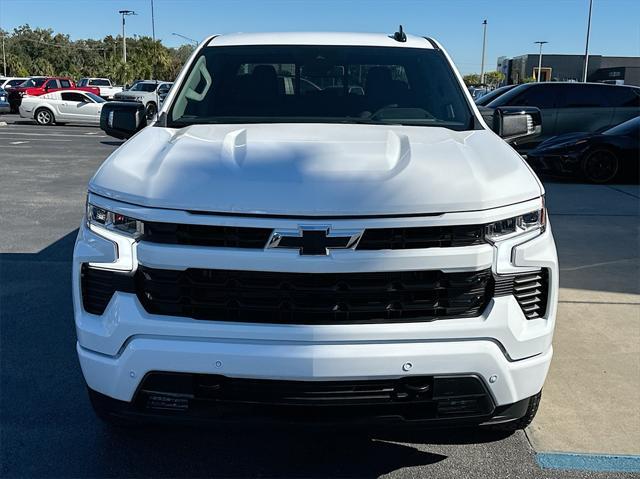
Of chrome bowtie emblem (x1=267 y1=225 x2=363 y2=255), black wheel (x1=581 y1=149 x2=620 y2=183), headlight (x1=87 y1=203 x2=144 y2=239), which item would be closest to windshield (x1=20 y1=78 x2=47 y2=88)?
black wheel (x1=581 y1=149 x2=620 y2=183)

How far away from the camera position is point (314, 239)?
2.54 meters

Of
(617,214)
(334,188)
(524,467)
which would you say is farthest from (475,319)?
(617,214)

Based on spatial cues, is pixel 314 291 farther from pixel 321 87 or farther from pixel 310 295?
pixel 321 87

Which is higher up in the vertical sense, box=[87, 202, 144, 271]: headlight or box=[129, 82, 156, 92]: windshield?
box=[87, 202, 144, 271]: headlight

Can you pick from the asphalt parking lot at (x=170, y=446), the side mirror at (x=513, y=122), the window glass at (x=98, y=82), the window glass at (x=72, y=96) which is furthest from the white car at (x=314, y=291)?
the window glass at (x=98, y=82)

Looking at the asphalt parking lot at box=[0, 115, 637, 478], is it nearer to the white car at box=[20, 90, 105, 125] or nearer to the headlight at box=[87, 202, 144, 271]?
the headlight at box=[87, 202, 144, 271]

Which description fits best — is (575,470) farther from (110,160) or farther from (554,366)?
(110,160)

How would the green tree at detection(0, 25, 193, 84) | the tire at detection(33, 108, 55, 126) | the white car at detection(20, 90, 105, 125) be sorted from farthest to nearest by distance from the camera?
the green tree at detection(0, 25, 193, 84), the tire at detection(33, 108, 55, 126), the white car at detection(20, 90, 105, 125)

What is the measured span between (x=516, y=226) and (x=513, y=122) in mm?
1821

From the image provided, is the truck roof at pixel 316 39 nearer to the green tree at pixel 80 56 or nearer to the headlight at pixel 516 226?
the headlight at pixel 516 226

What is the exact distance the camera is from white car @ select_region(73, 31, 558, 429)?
8.33 ft

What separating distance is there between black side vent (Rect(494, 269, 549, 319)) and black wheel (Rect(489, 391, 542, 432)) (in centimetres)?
38

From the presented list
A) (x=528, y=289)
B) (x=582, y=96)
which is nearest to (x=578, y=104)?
(x=582, y=96)

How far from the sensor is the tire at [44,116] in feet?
85.7
